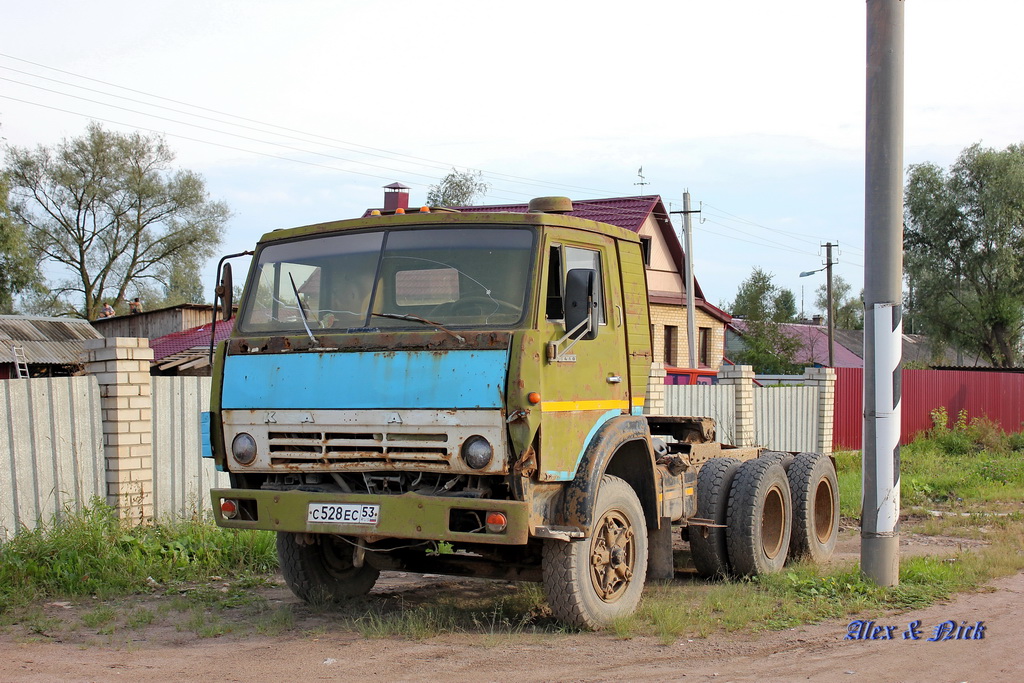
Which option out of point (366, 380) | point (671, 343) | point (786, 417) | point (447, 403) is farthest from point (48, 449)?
point (671, 343)

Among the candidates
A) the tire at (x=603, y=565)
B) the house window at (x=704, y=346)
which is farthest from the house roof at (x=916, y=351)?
the tire at (x=603, y=565)

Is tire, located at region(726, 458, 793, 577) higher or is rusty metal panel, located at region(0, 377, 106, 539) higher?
rusty metal panel, located at region(0, 377, 106, 539)

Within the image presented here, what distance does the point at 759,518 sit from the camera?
796 centimetres

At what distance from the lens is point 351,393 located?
18.7 feet

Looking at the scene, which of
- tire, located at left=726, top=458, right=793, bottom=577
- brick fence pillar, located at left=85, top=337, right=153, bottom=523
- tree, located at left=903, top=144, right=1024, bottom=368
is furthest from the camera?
tree, located at left=903, top=144, right=1024, bottom=368

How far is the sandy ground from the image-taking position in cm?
525

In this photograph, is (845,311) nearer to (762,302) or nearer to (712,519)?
(762,302)

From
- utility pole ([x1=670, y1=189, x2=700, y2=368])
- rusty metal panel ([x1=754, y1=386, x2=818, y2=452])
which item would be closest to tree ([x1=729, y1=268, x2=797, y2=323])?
utility pole ([x1=670, y1=189, x2=700, y2=368])

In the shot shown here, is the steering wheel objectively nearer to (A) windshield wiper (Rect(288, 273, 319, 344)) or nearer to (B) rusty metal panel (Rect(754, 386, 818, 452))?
(A) windshield wiper (Rect(288, 273, 319, 344))

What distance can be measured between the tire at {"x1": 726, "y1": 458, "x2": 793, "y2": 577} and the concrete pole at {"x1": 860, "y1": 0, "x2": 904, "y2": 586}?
85 centimetres

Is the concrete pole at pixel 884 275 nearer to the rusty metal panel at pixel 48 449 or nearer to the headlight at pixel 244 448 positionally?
the headlight at pixel 244 448

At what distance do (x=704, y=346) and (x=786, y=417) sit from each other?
673 inches

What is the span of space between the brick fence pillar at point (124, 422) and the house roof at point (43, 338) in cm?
1873

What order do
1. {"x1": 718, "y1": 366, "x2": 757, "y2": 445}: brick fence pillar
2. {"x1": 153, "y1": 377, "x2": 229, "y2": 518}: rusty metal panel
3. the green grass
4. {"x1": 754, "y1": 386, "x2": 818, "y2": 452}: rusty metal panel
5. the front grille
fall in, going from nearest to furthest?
the front grille, the green grass, {"x1": 153, "y1": 377, "x2": 229, "y2": 518}: rusty metal panel, {"x1": 718, "y1": 366, "x2": 757, "y2": 445}: brick fence pillar, {"x1": 754, "y1": 386, "x2": 818, "y2": 452}: rusty metal panel
